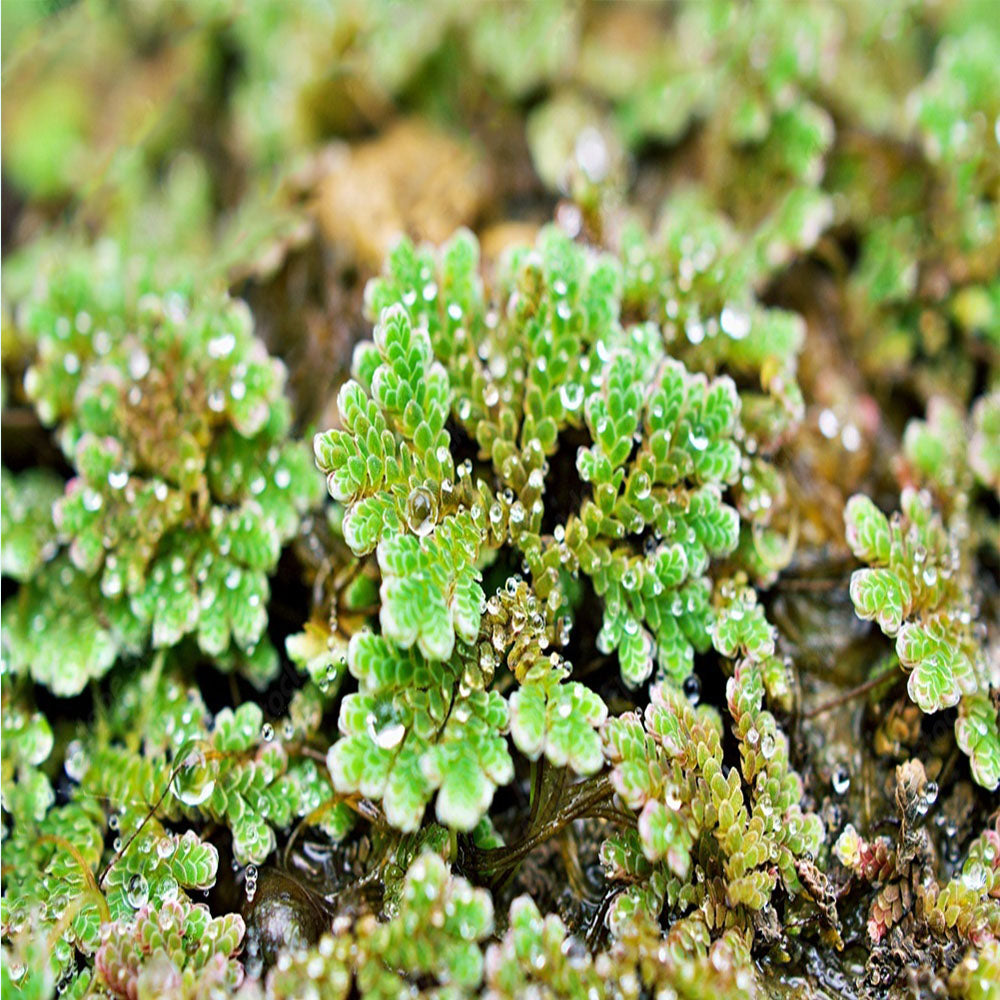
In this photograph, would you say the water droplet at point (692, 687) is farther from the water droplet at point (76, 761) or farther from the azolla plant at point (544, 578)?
the water droplet at point (76, 761)

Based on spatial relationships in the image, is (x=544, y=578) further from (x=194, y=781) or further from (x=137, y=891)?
(x=137, y=891)

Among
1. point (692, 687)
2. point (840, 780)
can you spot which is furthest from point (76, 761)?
point (840, 780)

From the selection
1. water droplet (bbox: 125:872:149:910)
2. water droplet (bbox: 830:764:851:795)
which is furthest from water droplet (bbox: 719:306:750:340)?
water droplet (bbox: 125:872:149:910)

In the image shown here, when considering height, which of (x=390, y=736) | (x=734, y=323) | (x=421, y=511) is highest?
(x=734, y=323)

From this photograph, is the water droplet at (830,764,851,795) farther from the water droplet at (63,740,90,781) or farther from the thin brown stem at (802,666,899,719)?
Result: the water droplet at (63,740,90,781)

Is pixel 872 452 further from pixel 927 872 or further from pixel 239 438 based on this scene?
pixel 239 438

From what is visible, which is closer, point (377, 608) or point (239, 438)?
point (377, 608)

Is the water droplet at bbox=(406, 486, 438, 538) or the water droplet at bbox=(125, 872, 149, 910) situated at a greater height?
the water droplet at bbox=(406, 486, 438, 538)

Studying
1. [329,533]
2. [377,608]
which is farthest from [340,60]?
[377,608]

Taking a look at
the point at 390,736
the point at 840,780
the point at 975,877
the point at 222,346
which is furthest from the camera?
the point at 222,346
